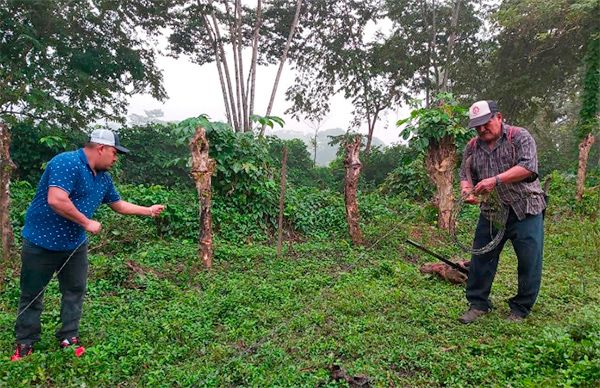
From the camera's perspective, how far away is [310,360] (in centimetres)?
290

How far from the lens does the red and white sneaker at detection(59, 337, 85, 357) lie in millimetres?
3012

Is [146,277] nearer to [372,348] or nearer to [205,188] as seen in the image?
[205,188]

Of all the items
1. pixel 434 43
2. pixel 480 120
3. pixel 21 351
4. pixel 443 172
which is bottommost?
pixel 21 351

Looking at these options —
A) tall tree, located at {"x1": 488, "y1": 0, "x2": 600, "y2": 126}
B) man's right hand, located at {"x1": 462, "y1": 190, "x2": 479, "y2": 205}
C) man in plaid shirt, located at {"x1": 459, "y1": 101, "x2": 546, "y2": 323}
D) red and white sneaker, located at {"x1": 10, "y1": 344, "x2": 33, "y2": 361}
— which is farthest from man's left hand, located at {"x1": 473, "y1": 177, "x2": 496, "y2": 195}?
tall tree, located at {"x1": 488, "y1": 0, "x2": 600, "y2": 126}

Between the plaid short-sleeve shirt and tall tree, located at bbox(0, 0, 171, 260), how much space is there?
9.13 metres

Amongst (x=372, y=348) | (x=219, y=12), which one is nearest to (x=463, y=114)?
(x=372, y=348)

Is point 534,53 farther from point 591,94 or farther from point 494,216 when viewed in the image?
point 494,216

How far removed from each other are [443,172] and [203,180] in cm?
411

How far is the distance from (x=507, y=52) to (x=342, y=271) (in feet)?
47.6

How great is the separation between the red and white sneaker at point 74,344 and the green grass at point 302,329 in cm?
7

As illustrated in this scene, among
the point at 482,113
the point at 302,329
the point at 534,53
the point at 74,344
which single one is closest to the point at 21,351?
the point at 74,344

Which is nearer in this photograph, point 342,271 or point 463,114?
point 342,271

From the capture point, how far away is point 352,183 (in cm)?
666

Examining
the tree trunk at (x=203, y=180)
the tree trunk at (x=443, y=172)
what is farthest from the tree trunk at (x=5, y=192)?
the tree trunk at (x=443, y=172)
